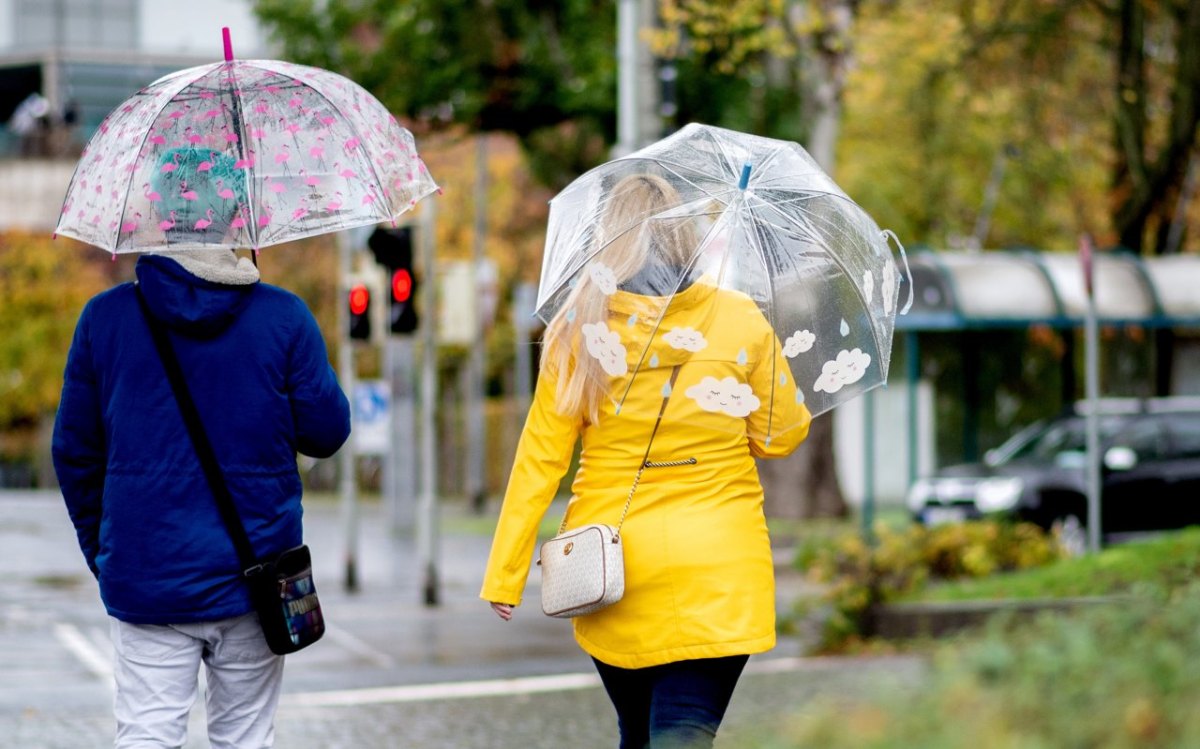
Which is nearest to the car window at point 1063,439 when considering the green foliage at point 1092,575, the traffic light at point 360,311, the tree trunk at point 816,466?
the tree trunk at point 816,466

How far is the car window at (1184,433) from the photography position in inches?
709

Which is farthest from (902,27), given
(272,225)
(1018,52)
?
(272,225)

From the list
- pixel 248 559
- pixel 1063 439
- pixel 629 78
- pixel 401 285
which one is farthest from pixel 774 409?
pixel 1063 439

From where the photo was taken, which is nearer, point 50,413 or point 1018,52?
point 1018,52

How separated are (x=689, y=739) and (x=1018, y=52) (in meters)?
19.8

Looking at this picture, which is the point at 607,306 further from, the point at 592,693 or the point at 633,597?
the point at 592,693

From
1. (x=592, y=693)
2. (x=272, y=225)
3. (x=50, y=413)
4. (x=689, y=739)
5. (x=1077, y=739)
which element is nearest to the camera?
(x=1077, y=739)

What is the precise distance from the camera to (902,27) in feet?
65.5

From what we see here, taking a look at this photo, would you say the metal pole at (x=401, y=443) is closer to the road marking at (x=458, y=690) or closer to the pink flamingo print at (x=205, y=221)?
the road marking at (x=458, y=690)

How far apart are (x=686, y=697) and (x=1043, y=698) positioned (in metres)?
1.56

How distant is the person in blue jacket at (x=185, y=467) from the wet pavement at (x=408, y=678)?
1.33 meters

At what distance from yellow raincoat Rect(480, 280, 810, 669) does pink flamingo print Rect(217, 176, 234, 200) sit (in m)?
0.94

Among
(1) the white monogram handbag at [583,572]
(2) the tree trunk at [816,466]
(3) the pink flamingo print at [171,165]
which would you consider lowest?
(2) the tree trunk at [816,466]

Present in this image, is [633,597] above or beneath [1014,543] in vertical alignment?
above
